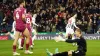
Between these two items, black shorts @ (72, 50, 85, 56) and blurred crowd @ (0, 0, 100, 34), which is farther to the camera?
blurred crowd @ (0, 0, 100, 34)

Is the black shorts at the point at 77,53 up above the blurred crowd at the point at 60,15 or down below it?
below

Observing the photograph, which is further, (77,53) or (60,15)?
(60,15)

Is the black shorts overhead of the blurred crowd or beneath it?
beneath

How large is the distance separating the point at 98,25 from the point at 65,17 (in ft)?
10.1

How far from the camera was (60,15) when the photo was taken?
31.2m

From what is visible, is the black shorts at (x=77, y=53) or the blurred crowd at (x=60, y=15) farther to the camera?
the blurred crowd at (x=60, y=15)

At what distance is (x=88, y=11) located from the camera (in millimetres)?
31969

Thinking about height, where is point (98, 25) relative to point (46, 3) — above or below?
below

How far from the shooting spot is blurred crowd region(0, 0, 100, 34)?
3062 cm

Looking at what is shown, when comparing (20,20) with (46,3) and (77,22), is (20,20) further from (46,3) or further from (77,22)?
(46,3)

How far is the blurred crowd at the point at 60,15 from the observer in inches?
1206

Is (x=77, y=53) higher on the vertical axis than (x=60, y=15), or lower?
lower

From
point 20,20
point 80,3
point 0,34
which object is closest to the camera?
point 20,20

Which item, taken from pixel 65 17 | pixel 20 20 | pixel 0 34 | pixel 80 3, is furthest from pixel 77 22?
pixel 20 20
